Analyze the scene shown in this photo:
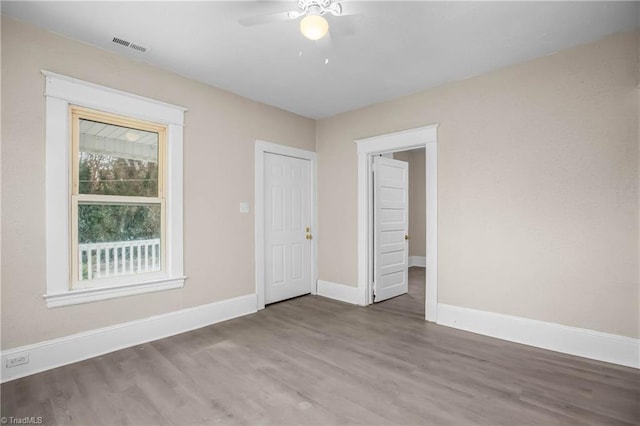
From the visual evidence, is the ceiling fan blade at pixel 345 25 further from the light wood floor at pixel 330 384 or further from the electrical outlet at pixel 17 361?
the electrical outlet at pixel 17 361

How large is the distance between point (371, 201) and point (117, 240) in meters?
3.11

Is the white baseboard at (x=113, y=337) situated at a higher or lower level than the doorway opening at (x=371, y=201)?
lower

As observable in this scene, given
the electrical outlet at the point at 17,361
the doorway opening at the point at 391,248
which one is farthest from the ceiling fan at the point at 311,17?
the electrical outlet at the point at 17,361

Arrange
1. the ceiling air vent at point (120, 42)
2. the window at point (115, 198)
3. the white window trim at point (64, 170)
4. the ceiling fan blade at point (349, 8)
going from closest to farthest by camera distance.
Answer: the ceiling fan blade at point (349, 8), the white window trim at point (64, 170), the ceiling air vent at point (120, 42), the window at point (115, 198)

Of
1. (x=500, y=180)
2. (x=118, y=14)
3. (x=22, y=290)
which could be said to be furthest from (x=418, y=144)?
(x=22, y=290)

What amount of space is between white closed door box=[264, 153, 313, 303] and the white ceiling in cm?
135

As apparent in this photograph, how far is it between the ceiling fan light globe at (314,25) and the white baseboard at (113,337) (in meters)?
3.02

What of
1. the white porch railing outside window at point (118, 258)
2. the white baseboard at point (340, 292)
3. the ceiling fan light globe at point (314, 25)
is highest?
the ceiling fan light globe at point (314, 25)

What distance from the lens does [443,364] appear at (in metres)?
2.69

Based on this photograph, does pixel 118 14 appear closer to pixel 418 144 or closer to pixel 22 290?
pixel 22 290

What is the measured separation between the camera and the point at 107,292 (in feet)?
9.55

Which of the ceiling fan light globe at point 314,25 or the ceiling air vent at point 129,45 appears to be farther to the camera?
the ceiling air vent at point 129,45

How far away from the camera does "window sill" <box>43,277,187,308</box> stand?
8.70 feet

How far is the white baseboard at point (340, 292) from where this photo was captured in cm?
452
